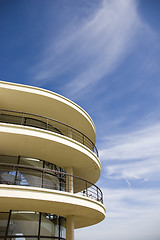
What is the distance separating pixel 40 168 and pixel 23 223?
2.82 metres

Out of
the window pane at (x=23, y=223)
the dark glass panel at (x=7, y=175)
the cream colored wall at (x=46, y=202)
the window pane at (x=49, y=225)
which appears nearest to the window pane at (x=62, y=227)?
the window pane at (x=49, y=225)

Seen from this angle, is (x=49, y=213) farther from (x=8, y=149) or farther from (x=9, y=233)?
(x=8, y=149)

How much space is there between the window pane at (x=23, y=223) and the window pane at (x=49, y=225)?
40 centimetres

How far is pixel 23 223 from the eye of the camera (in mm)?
10164

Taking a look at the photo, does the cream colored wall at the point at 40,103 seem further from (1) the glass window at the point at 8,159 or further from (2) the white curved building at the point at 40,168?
(1) the glass window at the point at 8,159

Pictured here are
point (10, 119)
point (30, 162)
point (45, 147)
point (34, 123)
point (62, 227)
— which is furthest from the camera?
point (34, 123)

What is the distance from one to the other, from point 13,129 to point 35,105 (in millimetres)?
3179

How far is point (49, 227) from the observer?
1109 cm

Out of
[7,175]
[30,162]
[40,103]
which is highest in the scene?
[40,103]

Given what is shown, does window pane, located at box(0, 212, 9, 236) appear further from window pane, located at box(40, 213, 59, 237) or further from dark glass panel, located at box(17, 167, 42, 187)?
window pane, located at box(40, 213, 59, 237)

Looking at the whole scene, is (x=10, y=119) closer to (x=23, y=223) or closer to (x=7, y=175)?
(x=7, y=175)

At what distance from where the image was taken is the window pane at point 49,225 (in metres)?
10.7

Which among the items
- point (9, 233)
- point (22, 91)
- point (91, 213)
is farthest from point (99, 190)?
point (22, 91)

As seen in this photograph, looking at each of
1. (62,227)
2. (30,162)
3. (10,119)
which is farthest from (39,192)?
(10,119)
